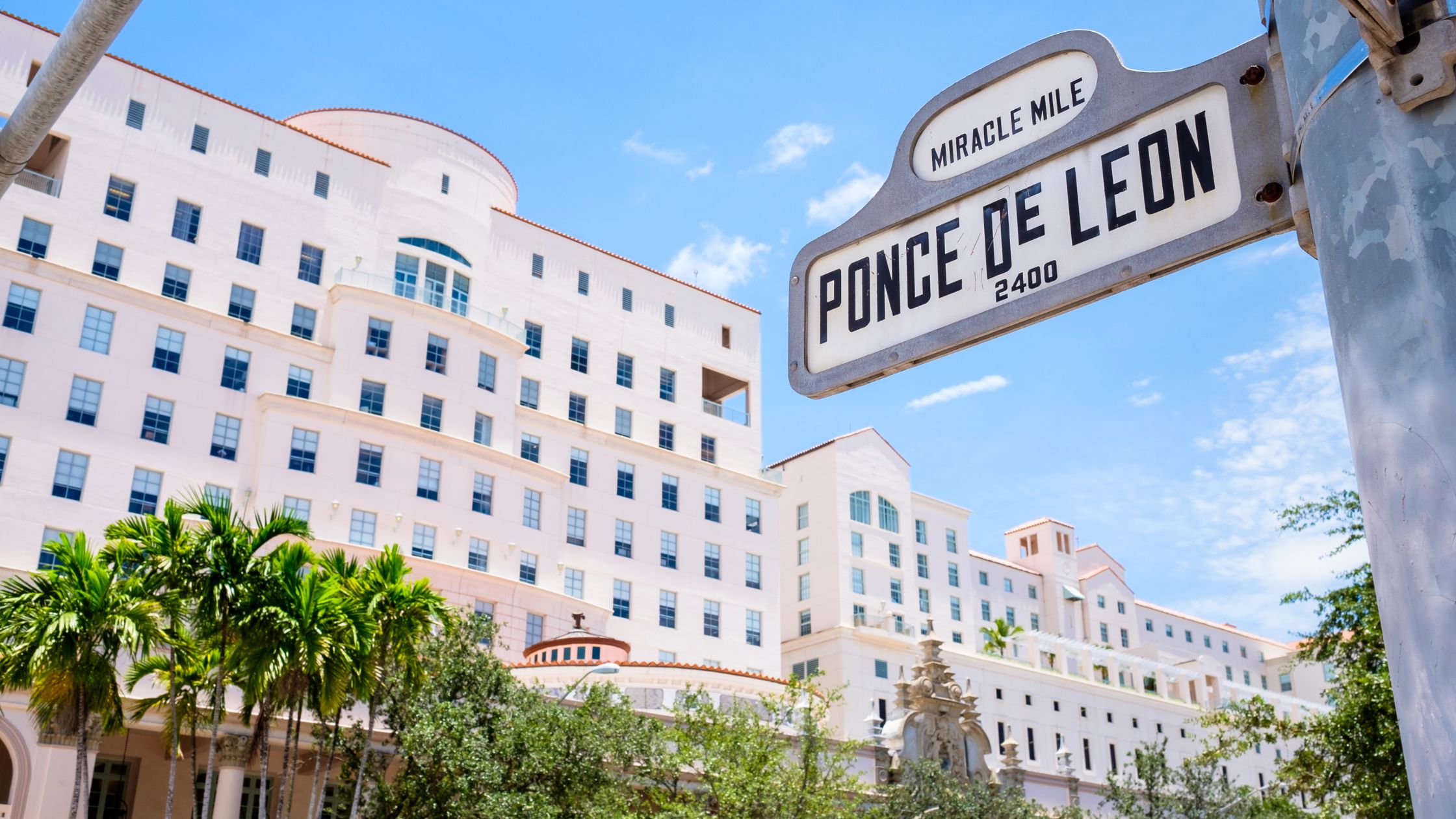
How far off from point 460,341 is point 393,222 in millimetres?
6759

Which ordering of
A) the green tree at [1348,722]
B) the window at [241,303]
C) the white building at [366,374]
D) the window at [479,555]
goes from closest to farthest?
the green tree at [1348,722], the white building at [366,374], the window at [241,303], the window at [479,555]

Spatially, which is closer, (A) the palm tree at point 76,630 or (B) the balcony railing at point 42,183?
(A) the palm tree at point 76,630

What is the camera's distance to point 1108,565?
102688 millimetres

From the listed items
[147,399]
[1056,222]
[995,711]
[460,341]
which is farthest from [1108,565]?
[1056,222]

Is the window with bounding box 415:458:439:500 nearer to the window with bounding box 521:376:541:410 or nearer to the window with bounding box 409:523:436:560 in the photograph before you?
the window with bounding box 409:523:436:560

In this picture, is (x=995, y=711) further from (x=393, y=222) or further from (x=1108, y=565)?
(x=393, y=222)

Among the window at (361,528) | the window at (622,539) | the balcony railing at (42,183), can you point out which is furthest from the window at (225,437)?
the window at (622,539)

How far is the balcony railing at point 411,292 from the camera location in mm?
54719

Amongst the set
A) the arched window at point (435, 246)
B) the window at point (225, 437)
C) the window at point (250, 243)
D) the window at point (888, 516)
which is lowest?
the window at point (225, 437)

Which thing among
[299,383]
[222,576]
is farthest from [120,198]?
[222,576]

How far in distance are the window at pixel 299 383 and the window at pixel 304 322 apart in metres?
1.53

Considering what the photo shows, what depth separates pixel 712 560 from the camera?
63.3 metres

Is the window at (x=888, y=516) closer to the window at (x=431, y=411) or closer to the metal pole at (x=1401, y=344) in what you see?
the window at (x=431, y=411)

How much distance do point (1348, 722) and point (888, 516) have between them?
60.6 m
